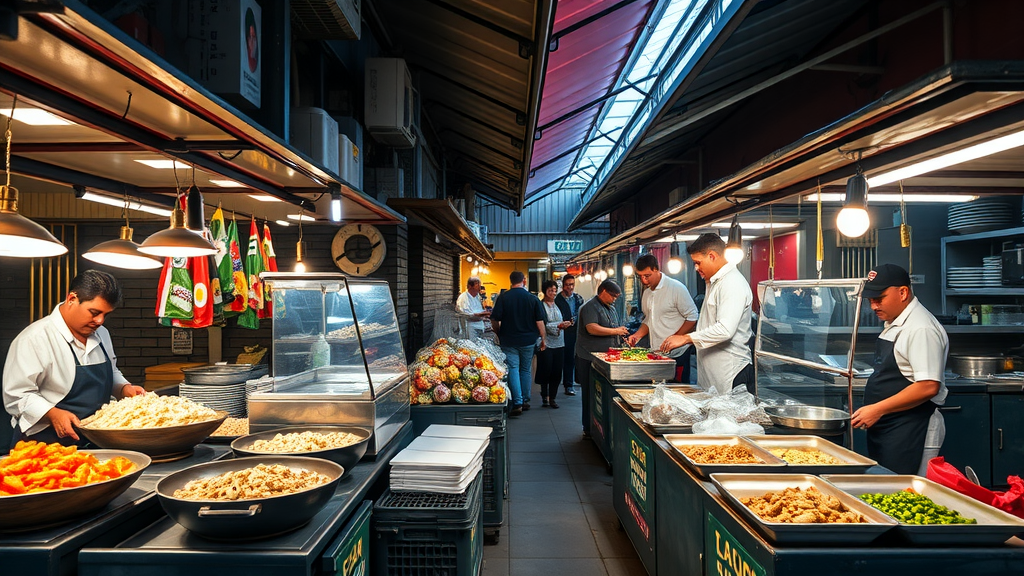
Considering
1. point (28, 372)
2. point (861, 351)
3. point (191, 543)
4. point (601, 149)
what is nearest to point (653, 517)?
point (191, 543)

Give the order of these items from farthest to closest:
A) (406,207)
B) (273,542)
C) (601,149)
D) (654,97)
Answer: (601,149) → (654,97) → (406,207) → (273,542)

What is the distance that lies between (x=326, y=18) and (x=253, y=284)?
82.5 inches

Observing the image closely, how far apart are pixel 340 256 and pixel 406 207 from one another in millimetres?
1157

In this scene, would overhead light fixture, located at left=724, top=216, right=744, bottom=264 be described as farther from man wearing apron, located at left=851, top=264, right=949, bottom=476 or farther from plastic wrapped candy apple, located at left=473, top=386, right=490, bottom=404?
plastic wrapped candy apple, located at left=473, top=386, right=490, bottom=404

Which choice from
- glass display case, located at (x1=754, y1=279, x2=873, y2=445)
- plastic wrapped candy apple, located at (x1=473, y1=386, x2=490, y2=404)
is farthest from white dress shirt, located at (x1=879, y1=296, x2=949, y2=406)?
plastic wrapped candy apple, located at (x1=473, y1=386, x2=490, y2=404)

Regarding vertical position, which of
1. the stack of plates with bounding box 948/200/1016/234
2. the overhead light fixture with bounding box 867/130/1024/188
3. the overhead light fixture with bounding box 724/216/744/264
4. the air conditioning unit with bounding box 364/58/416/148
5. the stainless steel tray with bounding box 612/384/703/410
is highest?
the air conditioning unit with bounding box 364/58/416/148

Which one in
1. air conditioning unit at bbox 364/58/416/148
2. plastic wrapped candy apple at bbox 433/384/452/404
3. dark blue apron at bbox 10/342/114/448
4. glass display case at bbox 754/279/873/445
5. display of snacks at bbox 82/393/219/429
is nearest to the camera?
display of snacks at bbox 82/393/219/429

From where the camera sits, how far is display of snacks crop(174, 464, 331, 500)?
6.57 feet

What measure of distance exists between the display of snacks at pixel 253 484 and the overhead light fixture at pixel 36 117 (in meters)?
1.42

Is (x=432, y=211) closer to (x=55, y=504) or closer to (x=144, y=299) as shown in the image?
(x=144, y=299)

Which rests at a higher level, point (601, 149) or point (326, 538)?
point (601, 149)

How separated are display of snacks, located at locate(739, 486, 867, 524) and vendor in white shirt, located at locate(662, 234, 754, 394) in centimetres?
235

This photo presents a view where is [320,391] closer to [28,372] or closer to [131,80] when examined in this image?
[28,372]

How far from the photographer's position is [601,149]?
15.0 meters
